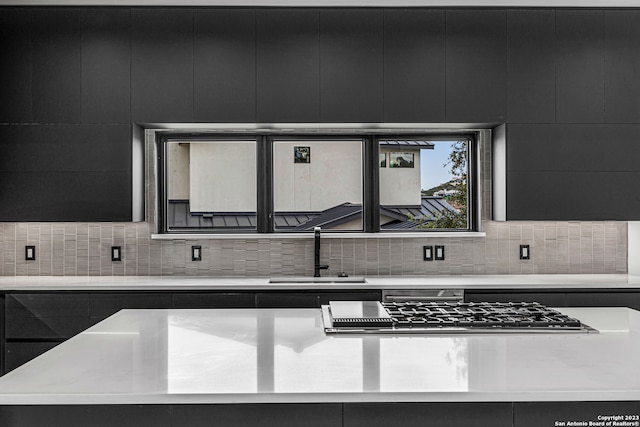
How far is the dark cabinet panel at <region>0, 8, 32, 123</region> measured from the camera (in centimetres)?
372

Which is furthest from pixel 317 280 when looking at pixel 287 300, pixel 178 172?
pixel 178 172

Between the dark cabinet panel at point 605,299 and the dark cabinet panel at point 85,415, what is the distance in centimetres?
291

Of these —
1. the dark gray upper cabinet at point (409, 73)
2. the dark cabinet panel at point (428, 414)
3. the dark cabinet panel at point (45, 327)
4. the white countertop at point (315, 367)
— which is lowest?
the dark cabinet panel at point (45, 327)

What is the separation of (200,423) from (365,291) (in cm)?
225

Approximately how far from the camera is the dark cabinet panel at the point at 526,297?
348cm

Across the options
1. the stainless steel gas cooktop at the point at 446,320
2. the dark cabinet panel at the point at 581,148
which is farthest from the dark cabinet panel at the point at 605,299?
the stainless steel gas cooktop at the point at 446,320

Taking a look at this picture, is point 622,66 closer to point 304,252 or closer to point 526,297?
point 526,297

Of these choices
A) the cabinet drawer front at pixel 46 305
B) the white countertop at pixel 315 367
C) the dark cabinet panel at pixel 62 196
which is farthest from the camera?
the dark cabinet panel at pixel 62 196

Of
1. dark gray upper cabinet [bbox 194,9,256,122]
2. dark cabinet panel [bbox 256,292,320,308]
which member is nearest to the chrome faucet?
dark cabinet panel [bbox 256,292,320,308]

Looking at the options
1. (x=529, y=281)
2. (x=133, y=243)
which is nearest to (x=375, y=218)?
(x=529, y=281)

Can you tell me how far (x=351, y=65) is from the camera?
378 cm

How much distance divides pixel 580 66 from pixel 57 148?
3.66 m

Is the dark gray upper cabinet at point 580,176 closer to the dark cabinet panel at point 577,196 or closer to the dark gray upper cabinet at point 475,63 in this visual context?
the dark cabinet panel at point 577,196

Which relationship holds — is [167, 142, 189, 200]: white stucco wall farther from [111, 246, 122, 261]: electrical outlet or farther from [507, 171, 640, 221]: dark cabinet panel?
[507, 171, 640, 221]: dark cabinet panel
